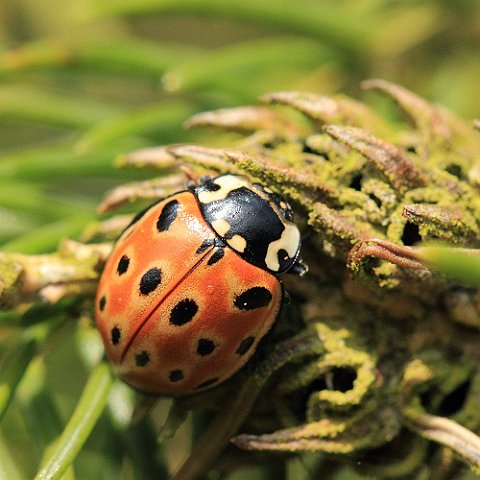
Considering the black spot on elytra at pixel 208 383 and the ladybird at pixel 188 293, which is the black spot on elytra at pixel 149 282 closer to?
the ladybird at pixel 188 293

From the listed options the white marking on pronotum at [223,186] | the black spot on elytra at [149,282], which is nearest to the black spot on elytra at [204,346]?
the black spot on elytra at [149,282]

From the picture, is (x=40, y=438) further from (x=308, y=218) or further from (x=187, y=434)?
(x=308, y=218)

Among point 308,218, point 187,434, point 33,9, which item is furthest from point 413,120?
point 33,9

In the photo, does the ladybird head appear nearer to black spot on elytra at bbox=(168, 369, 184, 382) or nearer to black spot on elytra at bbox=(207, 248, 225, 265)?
black spot on elytra at bbox=(207, 248, 225, 265)

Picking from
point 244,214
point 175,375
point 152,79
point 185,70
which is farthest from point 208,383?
point 152,79

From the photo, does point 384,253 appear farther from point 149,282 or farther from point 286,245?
point 149,282

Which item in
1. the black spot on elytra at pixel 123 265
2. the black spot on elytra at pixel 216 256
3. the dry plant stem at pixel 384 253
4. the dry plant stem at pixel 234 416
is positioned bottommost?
the dry plant stem at pixel 234 416

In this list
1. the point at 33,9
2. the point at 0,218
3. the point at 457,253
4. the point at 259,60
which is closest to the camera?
the point at 457,253
